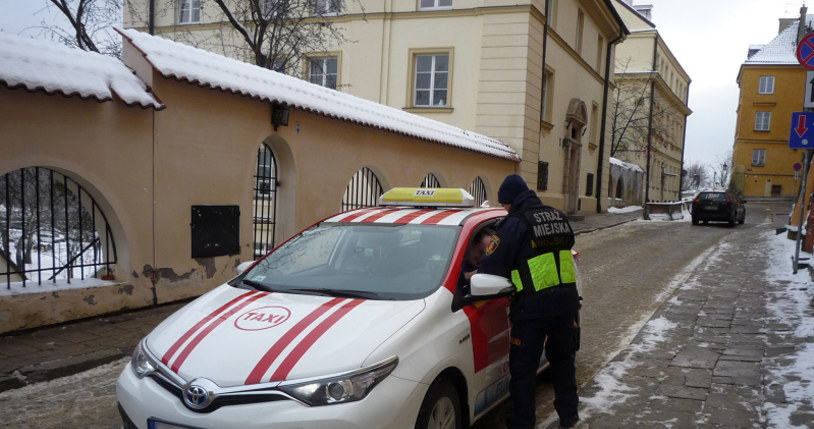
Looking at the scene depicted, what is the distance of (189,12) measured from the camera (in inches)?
918

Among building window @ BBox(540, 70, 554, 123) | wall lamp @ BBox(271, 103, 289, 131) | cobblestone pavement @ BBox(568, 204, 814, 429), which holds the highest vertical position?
building window @ BBox(540, 70, 554, 123)

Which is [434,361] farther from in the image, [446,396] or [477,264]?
[477,264]

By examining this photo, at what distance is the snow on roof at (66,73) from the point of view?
5.84 m

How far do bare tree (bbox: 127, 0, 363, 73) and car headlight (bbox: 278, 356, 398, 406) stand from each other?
14238 mm

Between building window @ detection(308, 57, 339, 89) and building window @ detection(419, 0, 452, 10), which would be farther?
building window @ detection(308, 57, 339, 89)

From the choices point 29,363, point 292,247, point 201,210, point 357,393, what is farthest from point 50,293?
point 357,393

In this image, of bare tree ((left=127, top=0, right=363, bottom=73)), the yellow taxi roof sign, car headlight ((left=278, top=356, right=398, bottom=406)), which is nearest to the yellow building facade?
bare tree ((left=127, top=0, right=363, bottom=73))

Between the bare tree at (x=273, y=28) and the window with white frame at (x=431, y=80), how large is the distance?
110 inches

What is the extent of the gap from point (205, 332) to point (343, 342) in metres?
0.79

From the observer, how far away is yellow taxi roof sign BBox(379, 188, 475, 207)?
4.80m

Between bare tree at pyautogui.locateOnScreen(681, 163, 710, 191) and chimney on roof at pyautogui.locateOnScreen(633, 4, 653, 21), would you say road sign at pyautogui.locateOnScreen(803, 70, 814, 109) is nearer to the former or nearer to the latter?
chimney on roof at pyautogui.locateOnScreen(633, 4, 653, 21)

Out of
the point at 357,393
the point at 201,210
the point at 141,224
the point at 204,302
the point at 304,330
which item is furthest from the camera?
the point at 201,210

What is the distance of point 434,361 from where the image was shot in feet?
10.3

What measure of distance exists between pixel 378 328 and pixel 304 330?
39 centimetres
